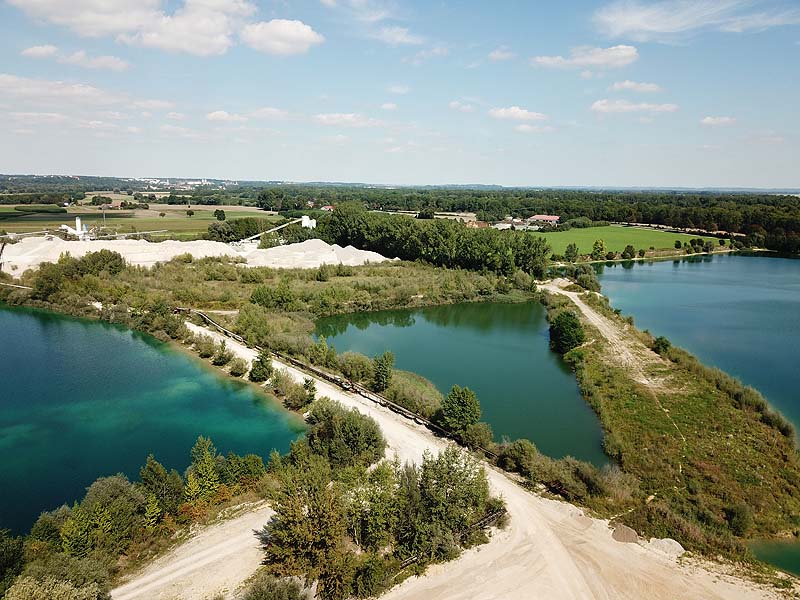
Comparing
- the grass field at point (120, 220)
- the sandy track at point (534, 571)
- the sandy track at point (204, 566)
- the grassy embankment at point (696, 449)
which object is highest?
the grass field at point (120, 220)

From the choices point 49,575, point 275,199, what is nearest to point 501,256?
point 49,575

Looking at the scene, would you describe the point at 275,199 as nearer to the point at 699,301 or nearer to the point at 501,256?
the point at 501,256

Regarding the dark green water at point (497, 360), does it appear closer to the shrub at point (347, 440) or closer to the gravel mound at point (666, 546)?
the gravel mound at point (666, 546)

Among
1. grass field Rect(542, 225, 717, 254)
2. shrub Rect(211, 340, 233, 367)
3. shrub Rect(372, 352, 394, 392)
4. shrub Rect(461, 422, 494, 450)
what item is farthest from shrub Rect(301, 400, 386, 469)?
grass field Rect(542, 225, 717, 254)

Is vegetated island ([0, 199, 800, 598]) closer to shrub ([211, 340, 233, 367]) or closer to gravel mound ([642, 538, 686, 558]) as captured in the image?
shrub ([211, 340, 233, 367])

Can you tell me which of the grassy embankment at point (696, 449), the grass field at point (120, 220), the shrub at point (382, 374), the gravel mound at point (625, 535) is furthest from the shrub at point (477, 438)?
the grass field at point (120, 220)

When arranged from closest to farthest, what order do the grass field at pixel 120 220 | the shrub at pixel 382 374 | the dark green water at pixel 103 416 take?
1. the dark green water at pixel 103 416
2. the shrub at pixel 382 374
3. the grass field at pixel 120 220

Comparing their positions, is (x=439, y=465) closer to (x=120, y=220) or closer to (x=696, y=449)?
(x=696, y=449)
